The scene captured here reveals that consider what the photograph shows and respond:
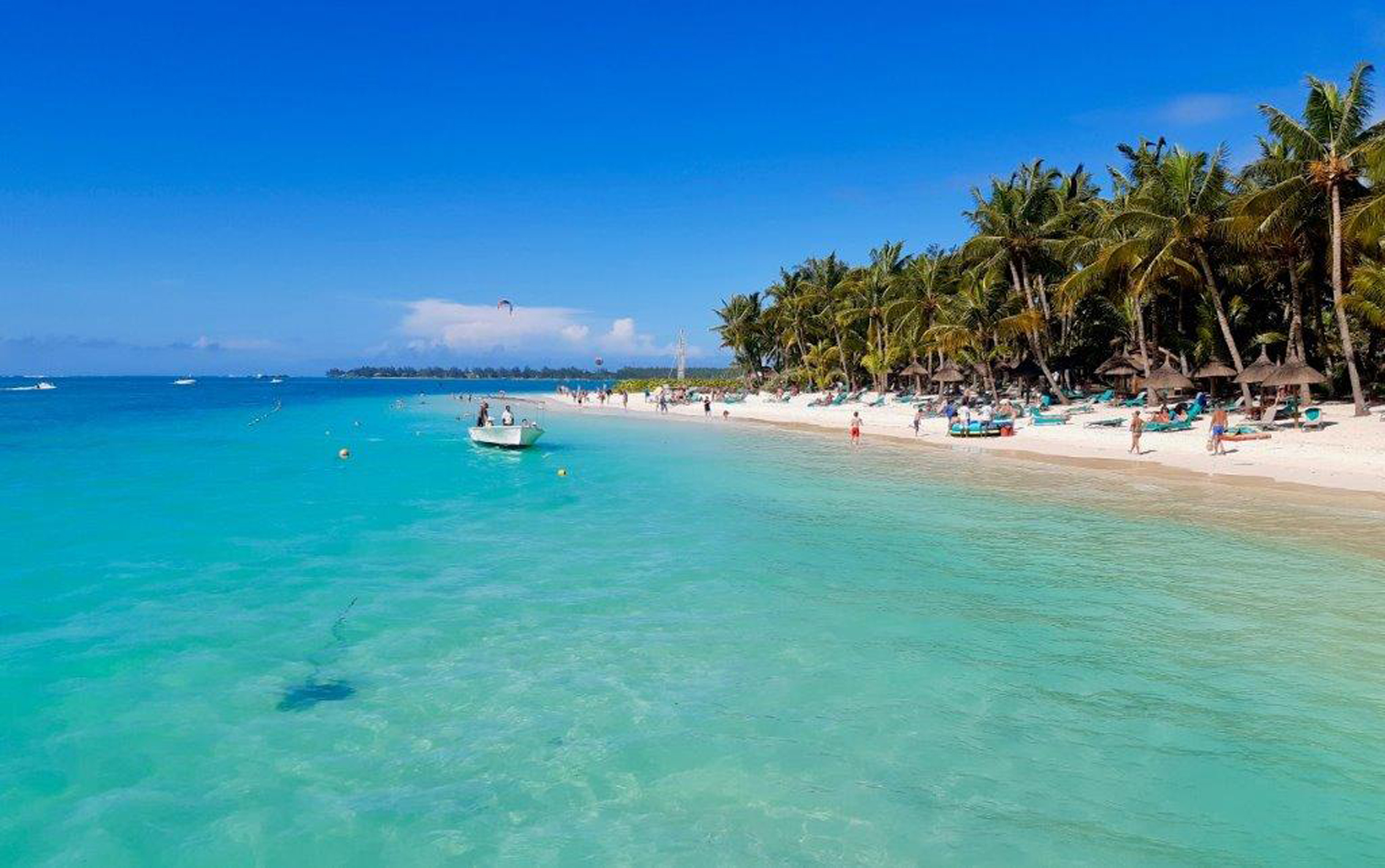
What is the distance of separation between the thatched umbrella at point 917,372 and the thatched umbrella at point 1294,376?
2598 centimetres

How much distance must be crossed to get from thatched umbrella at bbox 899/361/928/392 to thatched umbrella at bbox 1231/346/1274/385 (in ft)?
79.2

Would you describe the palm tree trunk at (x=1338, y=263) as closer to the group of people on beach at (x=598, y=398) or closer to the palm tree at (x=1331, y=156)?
the palm tree at (x=1331, y=156)

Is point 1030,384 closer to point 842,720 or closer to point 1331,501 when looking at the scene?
point 1331,501

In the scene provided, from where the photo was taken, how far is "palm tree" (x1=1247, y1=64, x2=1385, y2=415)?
81.9 ft

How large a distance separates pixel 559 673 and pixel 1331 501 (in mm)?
19120

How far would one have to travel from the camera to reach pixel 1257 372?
94.5 ft

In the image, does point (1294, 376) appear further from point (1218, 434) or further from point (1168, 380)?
point (1218, 434)

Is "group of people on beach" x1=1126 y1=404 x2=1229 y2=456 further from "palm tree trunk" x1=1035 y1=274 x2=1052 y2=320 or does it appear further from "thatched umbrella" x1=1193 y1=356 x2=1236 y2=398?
"palm tree trunk" x1=1035 y1=274 x2=1052 y2=320

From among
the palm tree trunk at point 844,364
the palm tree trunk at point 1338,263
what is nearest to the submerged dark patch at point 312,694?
the palm tree trunk at point 1338,263

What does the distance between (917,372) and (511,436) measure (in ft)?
103

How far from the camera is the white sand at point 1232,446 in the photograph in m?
21.5

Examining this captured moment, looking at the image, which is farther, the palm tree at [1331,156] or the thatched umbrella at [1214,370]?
the thatched umbrella at [1214,370]

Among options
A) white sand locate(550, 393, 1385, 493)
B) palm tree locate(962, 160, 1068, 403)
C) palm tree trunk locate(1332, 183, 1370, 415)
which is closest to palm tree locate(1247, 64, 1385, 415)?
palm tree trunk locate(1332, 183, 1370, 415)

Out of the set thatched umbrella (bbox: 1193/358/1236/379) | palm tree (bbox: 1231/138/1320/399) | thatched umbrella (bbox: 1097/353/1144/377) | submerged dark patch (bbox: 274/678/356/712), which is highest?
palm tree (bbox: 1231/138/1320/399)
